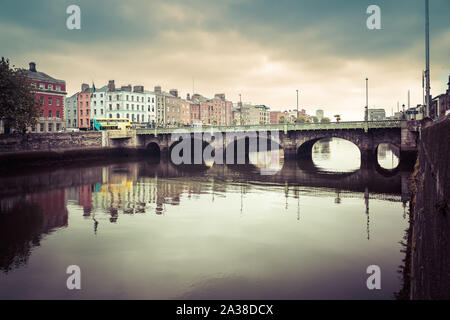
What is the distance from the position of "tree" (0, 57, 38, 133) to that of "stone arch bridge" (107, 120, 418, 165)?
63.2ft

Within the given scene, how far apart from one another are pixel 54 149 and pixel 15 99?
35.1ft

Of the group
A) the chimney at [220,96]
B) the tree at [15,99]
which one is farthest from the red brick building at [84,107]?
the tree at [15,99]

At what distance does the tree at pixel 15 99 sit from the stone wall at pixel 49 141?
3.00m

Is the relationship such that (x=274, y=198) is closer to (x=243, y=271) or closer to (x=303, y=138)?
(x=243, y=271)

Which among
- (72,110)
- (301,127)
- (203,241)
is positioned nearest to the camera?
(203,241)

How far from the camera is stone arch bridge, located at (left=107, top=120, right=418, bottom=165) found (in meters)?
47.3

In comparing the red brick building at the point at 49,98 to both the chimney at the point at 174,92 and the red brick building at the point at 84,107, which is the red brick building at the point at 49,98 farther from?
the chimney at the point at 174,92

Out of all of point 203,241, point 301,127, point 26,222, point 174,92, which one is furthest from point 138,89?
point 203,241

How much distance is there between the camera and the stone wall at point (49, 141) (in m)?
48.5

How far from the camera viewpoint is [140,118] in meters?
108

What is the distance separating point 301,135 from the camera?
57.7m

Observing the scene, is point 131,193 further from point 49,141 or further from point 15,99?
point 49,141

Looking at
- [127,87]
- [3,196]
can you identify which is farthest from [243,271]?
[127,87]
